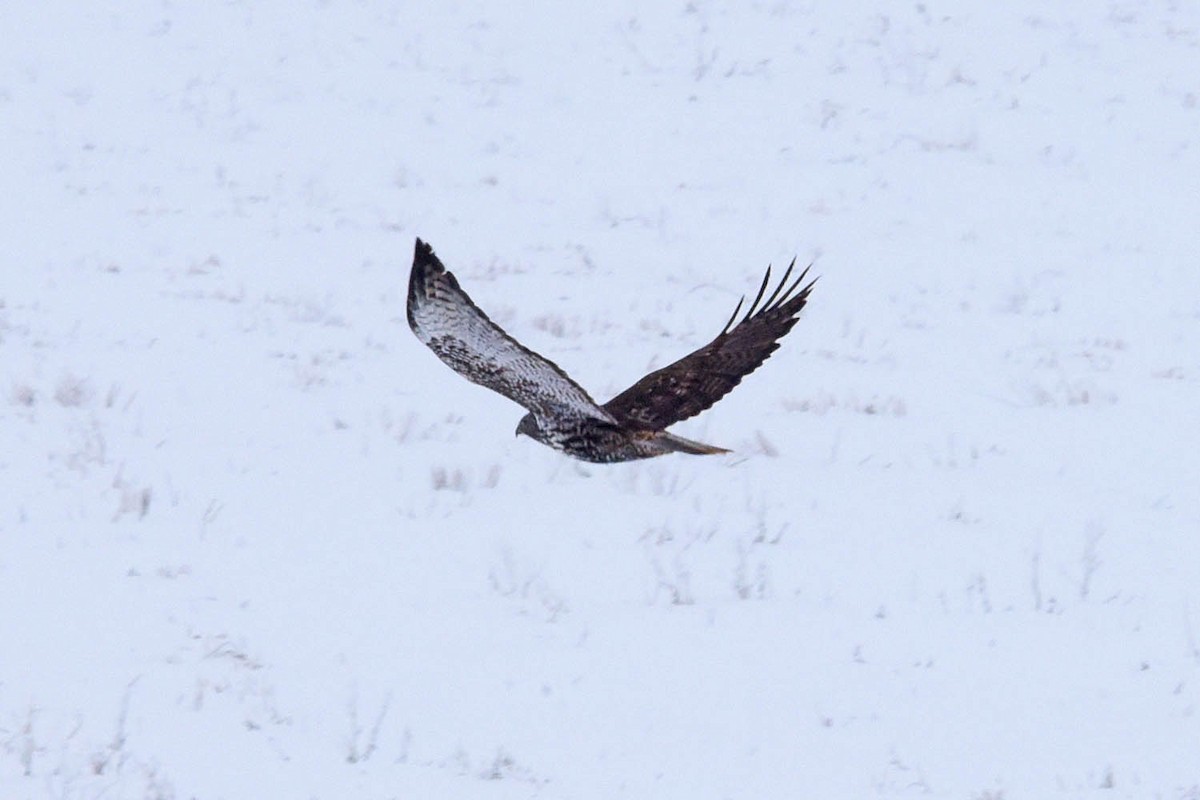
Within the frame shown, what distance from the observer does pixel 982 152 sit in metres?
14.6

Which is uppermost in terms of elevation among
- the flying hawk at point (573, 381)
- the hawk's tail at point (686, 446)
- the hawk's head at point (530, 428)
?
the flying hawk at point (573, 381)

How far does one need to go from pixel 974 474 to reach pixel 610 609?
2392mm

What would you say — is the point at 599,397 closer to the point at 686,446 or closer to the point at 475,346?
the point at 686,446

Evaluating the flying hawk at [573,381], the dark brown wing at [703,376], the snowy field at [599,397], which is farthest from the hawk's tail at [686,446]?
the snowy field at [599,397]

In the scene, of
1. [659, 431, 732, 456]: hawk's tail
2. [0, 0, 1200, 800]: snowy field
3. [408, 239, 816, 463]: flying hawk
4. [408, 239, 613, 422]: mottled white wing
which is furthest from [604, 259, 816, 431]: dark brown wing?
[0, 0, 1200, 800]: snowy field

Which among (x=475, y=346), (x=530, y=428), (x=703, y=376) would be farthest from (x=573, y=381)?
(x=703, y=376)

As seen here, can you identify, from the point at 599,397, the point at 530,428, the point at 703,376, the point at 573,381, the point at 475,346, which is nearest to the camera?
the point at 573,381

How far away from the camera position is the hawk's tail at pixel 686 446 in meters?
5.51

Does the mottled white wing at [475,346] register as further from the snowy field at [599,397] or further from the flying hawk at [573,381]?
the snowy field at [599,397]

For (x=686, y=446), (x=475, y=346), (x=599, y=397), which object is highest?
(x=599, y=397)

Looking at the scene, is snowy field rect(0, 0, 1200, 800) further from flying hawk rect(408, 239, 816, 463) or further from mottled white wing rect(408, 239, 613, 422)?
mottled white wing rect(408, 239, 613, 422)

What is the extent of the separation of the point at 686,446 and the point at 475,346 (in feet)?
2.47

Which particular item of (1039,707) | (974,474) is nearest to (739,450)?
(974,474)

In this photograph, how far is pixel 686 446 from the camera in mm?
5555
